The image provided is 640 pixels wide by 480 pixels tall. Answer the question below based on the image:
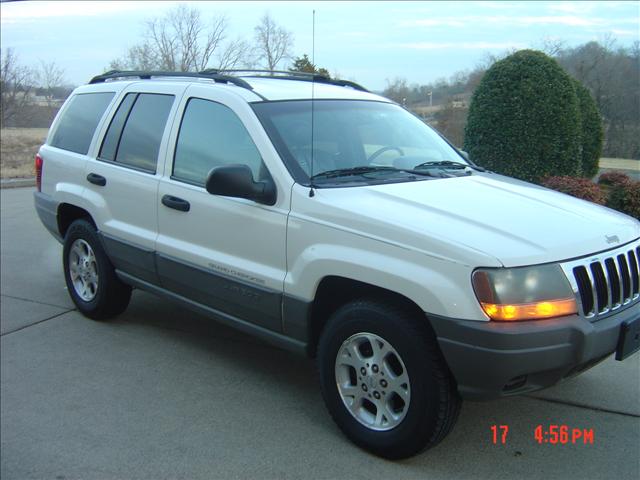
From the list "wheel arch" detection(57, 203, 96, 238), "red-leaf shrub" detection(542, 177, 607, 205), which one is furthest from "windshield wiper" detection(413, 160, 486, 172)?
"red-leaf shrub" detection(542, 177, 607, 205)

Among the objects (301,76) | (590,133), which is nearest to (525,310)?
(301,76)

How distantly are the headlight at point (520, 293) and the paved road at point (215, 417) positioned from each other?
908 millimetres

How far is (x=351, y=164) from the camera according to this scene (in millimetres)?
3932

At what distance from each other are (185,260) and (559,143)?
6017mm

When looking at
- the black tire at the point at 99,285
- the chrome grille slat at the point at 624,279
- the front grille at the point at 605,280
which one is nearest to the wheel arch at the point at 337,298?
the front grille at the point at 605,280

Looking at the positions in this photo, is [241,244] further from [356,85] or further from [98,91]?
[98,91]

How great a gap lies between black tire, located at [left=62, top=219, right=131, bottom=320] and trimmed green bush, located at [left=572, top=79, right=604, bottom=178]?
7.53m

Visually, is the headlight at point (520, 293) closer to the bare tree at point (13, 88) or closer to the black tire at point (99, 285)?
the black tire at point (99, 285)

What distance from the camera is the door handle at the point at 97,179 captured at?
16.5 feet

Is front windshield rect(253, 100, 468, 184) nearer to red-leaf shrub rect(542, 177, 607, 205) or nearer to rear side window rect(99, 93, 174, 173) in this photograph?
rear side window rect(99, 93, 174, 173)

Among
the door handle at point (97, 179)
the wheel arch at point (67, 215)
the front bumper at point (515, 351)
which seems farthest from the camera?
the wheel arch at point (67, 215)

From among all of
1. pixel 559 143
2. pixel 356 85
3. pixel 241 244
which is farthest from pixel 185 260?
pixel 559 143

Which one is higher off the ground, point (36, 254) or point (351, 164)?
point (351, 164)

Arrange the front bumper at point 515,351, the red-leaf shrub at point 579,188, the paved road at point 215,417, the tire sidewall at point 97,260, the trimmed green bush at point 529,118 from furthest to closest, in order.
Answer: the trimmed green bush at point 529,118, the red-leaf shrub at point 579,188, the tire sidewall at point 97,260, the paved road at point 215,417, the front bumper at point 515,351
